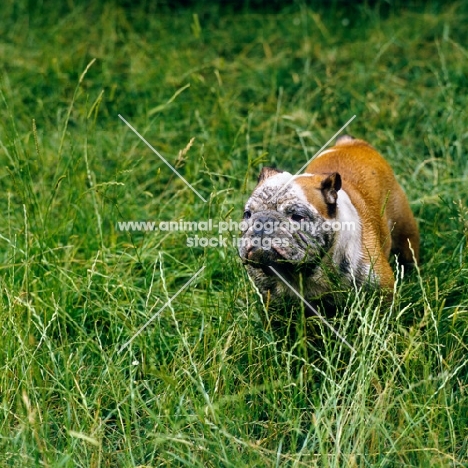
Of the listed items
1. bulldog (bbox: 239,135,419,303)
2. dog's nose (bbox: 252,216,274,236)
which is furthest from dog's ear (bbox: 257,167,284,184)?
dog's nose (bbox: 252,216,274,236)

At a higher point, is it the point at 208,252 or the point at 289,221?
the point at 289,221

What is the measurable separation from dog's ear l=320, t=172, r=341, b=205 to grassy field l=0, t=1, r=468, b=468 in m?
0.47

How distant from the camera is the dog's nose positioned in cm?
411

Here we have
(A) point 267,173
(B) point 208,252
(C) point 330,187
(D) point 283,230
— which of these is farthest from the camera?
(B) point 208,252

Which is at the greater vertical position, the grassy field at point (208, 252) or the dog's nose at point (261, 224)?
the dog's nose at point (261, 224)

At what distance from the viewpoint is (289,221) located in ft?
13.7

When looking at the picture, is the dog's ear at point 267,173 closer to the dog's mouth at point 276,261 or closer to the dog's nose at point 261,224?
the dog's nose at point 261,224

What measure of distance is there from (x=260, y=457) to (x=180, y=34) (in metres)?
5.38

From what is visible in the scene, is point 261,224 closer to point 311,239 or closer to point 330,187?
point 311,239

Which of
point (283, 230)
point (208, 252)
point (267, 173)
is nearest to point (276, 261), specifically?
point (283, 230)

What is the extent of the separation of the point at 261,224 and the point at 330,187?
0.47m

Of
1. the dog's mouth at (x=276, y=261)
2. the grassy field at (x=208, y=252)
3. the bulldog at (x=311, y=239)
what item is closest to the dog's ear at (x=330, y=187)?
the bulldog at (x=311, y=239)

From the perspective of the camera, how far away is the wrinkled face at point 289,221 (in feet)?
13.5

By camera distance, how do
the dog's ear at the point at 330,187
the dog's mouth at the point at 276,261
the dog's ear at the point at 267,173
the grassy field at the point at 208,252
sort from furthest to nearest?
the dog's ear at the point at 267,173
the dog's ear at the point at 330,187
the dog's mouth at the point at 276,261
the grassy field at the point at 208,252
